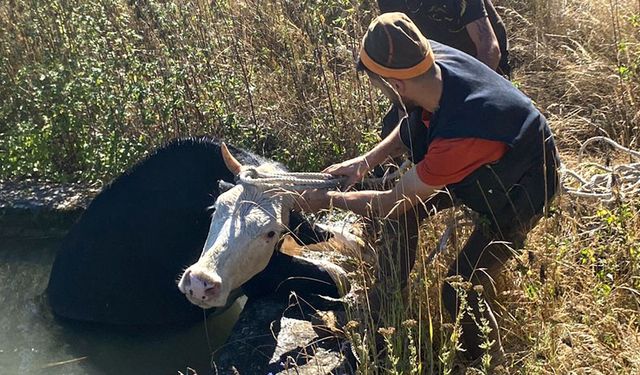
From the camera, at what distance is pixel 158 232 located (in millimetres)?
5098

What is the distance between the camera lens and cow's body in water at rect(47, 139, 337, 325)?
4.98 metres

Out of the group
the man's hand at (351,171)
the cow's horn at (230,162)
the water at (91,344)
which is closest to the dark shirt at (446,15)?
the man's hand at (351,171)

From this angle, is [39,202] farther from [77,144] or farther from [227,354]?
[227,354]

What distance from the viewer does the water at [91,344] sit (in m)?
4.95

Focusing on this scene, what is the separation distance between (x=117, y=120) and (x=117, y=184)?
5.05ft

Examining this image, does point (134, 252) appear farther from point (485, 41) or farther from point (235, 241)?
point (485, 41)

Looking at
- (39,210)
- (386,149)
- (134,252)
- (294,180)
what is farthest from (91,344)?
(386,149)

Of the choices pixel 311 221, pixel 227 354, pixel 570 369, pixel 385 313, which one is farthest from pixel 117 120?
pixel 570 369

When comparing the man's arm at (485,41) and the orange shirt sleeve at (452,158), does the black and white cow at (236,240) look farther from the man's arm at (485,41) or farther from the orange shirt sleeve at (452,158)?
the man's arm at (485,41)

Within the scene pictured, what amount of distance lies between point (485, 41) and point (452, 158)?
83.5 inches

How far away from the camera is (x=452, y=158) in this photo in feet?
11.5

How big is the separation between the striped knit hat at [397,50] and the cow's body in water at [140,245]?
169 cm

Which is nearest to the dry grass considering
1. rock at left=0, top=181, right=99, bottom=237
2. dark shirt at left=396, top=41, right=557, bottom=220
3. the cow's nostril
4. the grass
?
dark shirt at left=396, top=41, right=557, bottom=220

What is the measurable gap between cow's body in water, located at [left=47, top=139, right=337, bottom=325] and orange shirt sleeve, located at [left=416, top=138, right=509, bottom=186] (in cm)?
177
